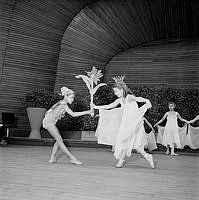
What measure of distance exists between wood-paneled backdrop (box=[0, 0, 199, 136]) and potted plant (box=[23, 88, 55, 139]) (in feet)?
2.77

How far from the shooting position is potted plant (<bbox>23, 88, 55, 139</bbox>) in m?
11.7

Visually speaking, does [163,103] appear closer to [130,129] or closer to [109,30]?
[109,30]

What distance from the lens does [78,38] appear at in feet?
48.0

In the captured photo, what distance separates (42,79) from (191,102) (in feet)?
22.9

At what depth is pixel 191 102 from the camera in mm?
11109

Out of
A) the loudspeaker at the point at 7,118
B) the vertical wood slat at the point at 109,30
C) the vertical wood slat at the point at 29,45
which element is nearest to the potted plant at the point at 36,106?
the vertical wood slat at the point at 29,45

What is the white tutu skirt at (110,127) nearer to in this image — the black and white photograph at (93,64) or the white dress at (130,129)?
the white dress at (130,129)

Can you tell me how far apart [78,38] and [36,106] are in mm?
A: 4491

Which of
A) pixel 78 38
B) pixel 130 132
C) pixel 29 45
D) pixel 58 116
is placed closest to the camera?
pixel 130 132

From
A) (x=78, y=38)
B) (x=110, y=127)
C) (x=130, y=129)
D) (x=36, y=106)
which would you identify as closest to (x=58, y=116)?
(x=110, y=127)

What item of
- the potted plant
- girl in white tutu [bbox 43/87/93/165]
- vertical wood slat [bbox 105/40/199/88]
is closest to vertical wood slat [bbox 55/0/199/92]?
vertical wood slat [bbox 105/40/199/88]

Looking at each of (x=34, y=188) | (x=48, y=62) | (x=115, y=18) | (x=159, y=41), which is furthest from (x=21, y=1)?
(x=34, y=188)

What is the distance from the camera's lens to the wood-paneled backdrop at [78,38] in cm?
1259

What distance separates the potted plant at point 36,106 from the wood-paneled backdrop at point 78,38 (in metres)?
0.84
